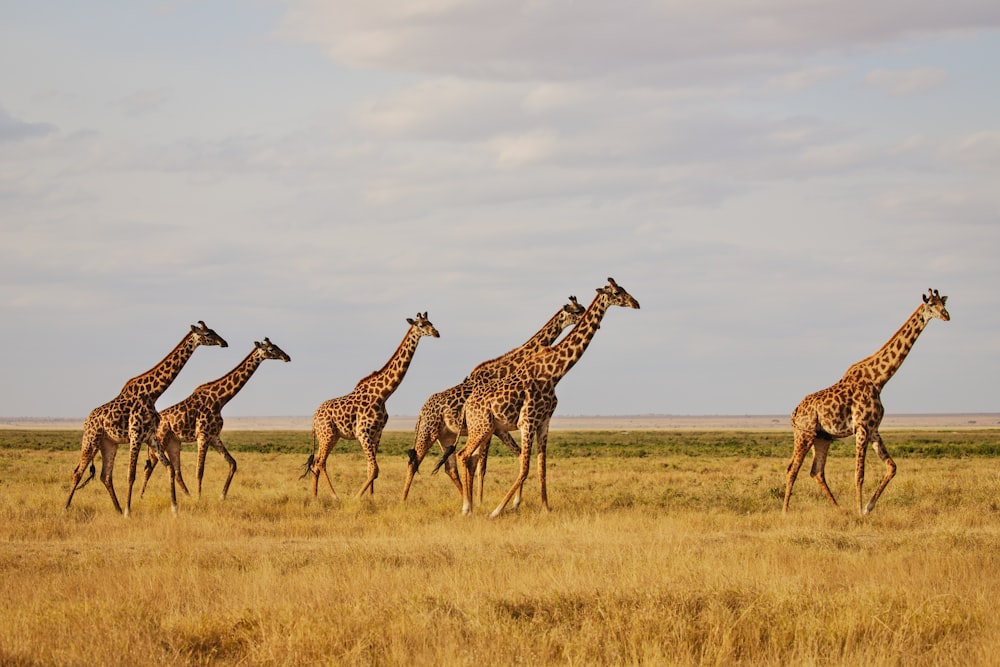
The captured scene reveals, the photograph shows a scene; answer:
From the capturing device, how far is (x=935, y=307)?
63.8 feet

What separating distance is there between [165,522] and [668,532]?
25.0 ft

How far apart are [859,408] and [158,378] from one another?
40.0 feet

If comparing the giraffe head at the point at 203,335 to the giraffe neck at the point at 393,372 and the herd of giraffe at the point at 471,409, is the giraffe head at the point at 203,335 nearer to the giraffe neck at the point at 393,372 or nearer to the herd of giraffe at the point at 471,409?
the herd of giraffe at the point at 471,409

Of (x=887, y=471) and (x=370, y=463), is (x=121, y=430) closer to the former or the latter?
(x=370, y=463)

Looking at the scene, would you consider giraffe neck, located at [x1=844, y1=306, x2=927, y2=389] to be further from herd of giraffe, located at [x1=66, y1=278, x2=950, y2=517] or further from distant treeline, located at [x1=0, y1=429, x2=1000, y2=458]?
distant treeline, located at [x1=0, y1=429, x2=1000, y2=458]

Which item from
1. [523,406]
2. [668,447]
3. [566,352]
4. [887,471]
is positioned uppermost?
[566,352]

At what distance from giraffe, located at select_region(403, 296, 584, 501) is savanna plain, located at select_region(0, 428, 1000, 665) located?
88cm

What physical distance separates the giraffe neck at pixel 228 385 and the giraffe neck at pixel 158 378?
3.28ft

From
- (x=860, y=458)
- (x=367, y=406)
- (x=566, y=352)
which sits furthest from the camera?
(x=367, y=406)

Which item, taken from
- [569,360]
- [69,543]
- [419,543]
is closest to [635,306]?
[569,360]

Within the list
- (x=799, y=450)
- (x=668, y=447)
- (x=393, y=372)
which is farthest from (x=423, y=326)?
(x=668, y=447)

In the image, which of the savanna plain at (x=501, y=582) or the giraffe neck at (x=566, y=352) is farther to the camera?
the giraffe neck at (x=566, y=352)

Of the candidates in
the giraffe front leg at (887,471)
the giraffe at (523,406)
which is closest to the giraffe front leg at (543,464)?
the giraffe at (523,406)

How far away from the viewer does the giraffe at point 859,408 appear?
18.5 meters
